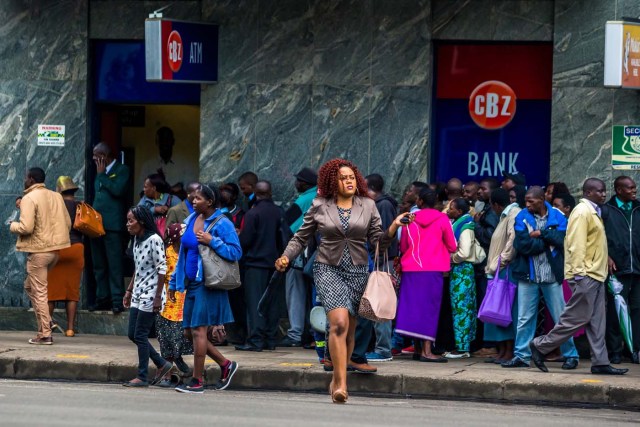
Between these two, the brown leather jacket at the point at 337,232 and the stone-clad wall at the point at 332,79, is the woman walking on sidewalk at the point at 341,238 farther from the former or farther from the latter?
the stone-clad wall at the point at 332,79

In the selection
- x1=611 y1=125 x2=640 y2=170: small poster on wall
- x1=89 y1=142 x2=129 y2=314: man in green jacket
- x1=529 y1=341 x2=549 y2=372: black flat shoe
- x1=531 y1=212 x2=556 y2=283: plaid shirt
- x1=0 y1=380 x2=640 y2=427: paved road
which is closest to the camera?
x1=0 y1=380 x2=640 y2=427: paved road

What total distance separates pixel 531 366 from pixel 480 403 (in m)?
1.84

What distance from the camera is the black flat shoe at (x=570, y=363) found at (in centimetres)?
1439

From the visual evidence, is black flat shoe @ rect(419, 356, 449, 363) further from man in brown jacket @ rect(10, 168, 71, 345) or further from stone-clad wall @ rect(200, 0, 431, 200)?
man in brown jacket @ rect(10, 168, 71, 345)

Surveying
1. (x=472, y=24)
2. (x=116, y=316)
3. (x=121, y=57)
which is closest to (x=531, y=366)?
(x=472, y=24)

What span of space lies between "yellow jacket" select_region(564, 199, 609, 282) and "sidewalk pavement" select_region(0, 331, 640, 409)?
0.94 metres

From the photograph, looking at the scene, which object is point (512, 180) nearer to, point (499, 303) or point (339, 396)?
point (499, 303)

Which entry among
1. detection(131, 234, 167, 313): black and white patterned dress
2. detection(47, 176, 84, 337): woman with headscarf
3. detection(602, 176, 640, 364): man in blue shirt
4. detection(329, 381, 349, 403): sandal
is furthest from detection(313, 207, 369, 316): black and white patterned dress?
detection(47, 176, 84, 337): woman with headscarf

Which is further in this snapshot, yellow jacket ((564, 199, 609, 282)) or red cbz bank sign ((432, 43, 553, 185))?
red cbz bank sign ((432, 43, 553, 185))

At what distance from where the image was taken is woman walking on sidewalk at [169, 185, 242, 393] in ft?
42.8

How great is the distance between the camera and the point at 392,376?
13508 mm

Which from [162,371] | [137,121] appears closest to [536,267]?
[162,371]

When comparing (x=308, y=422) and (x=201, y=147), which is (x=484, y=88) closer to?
(x=201, y=147)

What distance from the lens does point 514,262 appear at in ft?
47.9
